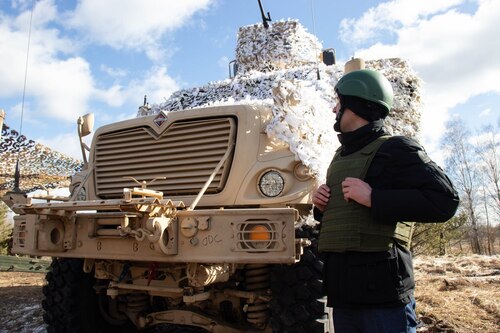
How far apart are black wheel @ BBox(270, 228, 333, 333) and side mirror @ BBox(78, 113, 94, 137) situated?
7.92ft

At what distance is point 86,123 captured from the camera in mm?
4598

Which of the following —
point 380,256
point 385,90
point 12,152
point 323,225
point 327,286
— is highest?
point 12,152

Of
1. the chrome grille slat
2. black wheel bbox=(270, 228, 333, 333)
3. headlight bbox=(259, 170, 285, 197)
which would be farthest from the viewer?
the chrome grille slat

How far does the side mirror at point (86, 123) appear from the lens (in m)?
4.58

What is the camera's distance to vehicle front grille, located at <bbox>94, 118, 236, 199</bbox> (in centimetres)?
371

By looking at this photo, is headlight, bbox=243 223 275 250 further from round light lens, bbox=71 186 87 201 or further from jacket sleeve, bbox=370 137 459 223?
round light lens, bbox=71 186 87 201

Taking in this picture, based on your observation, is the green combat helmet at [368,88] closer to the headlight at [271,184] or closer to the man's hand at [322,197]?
the man's hand at [322,197]

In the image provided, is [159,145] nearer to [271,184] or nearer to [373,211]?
[271,184]

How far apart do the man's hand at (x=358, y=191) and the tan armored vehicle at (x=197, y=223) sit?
0.99 m

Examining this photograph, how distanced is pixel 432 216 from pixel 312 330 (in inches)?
68.2

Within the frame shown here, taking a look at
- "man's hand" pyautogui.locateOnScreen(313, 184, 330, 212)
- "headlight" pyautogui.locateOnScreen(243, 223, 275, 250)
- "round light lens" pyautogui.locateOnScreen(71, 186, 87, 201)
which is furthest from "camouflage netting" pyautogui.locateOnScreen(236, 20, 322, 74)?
"man's hand" pyautogui.locateOnScreen(313, 184, 330, 212)

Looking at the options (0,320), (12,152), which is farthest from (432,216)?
(12,152)

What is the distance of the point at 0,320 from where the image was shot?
245 inches

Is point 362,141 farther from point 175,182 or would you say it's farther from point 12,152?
point 12,152
